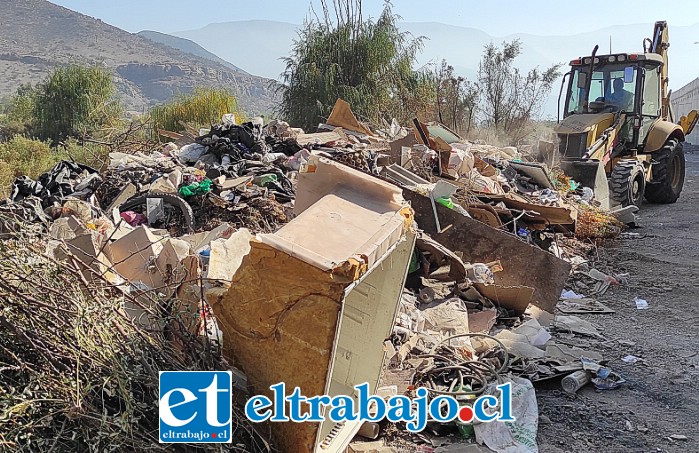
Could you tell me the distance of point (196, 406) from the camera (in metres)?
2.38

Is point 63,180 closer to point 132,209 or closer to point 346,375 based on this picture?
point 132,209

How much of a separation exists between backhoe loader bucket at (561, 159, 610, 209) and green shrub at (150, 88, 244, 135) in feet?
30.5

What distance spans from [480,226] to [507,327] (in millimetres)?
1164

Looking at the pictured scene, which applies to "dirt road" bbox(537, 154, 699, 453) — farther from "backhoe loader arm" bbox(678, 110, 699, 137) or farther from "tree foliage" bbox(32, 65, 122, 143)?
"tree foliage" bbox(32, 65, 122, 143)

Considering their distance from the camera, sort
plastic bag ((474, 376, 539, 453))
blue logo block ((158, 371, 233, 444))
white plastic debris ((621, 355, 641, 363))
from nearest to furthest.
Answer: blue logo block ((158, 371, 233, 444)) < plastic bag ((474, 376, 539, 453)) < white plastic debris ((621, 355, 641, 363))

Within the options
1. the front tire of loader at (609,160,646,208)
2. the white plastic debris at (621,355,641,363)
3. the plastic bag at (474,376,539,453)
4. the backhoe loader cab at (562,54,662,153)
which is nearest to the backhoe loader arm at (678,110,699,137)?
the backhoe loader cab at (562,54,662,153)

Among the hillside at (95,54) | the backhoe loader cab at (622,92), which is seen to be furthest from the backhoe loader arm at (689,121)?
the hillside at (95,54)

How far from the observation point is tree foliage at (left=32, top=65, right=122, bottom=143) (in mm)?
A: 20672

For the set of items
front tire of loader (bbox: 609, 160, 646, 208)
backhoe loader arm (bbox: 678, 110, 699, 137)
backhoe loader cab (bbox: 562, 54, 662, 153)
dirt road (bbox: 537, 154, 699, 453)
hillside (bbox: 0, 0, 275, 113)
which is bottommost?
dirt road (bbox: 537, 154, 699, 453)

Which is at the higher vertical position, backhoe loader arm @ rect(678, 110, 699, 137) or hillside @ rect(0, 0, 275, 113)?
hillside @ rect(0, 0, 275, 113)

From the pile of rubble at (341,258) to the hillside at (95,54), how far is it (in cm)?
6245

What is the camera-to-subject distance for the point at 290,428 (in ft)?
7.96

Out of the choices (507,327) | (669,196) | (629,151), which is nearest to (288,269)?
(507,327)

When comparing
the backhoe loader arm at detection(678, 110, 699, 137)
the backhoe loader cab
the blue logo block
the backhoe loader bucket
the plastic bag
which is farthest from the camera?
the backhoe loader arm at detection(678, 110, 699, 137)
